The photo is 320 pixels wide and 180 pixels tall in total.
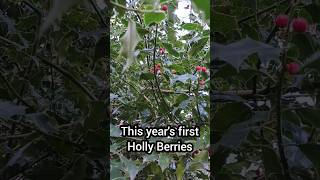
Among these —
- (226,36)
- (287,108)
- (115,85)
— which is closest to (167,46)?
(115,85)

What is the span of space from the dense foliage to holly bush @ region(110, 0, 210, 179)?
0.19 feet

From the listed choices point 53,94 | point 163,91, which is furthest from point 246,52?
point 163,91

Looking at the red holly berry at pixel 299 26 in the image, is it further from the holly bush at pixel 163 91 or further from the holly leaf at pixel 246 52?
the holly bush at pixel 163 91

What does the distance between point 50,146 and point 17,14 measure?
0.19 m

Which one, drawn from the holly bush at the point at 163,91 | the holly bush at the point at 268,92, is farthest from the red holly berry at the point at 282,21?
the holly bush at the point at 163,91

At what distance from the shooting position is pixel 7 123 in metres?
0.45

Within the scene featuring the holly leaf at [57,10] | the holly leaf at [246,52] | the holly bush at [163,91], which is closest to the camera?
the holly leaf at [57,10]

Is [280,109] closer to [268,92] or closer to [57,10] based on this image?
[268,92]

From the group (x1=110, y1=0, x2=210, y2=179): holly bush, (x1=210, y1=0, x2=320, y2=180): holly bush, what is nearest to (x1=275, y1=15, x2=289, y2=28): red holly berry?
(x1=210, y1=0, x2=320, y2=180): holly bush

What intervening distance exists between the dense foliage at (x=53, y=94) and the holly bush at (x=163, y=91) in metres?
0.06

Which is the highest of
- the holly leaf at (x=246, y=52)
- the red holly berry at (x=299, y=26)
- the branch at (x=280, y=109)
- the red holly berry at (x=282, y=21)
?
the red holly berry at (x=282, y=21)

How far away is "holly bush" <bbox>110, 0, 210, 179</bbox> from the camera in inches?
22.2

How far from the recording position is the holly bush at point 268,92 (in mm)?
336

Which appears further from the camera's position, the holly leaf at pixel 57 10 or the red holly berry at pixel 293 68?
the red holly berry at pixel 293 68
